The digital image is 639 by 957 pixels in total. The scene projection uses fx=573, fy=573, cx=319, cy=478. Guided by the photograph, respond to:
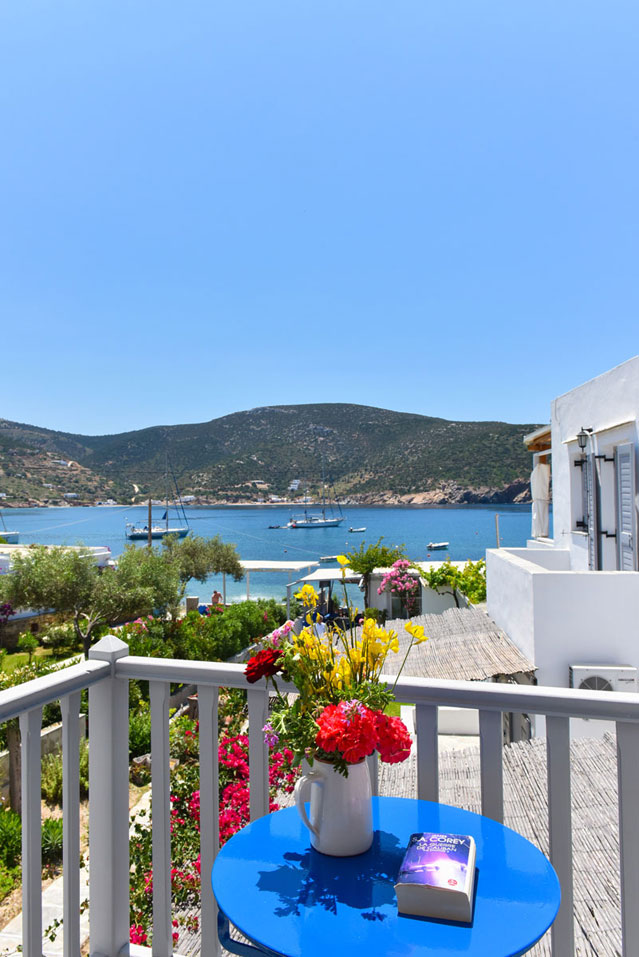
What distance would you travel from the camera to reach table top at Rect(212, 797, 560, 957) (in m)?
0.95

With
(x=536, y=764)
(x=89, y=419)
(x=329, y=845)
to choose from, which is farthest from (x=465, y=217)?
(x=89, y=419)

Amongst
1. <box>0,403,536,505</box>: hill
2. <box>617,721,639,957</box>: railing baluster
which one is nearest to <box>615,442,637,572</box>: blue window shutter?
<box>617,721,639,957</box>: railing baluster

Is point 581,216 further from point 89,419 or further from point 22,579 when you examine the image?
point 89,419

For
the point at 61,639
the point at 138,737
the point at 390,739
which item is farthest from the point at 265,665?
the point at 61,639

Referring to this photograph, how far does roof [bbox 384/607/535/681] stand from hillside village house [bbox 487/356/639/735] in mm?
183

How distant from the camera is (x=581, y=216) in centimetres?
1451

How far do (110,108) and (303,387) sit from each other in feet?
257

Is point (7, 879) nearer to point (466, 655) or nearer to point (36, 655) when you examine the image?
point (466, 655)

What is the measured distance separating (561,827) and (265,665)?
80cm

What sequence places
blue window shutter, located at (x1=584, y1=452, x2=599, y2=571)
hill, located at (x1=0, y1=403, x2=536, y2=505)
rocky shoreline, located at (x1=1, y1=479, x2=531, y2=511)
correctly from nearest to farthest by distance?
blue window shutter, located at (x1=584, y1=452, x2=599, y2=571), rocky shoreline, located at (x1=1, y1=479, x2=531, y2=511), hill, located at (x1=0, y1=403, x2=536, y2=505)

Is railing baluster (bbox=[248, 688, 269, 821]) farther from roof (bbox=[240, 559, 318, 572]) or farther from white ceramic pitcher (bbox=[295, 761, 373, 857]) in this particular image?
roof (bbox=[240, 559, 318, 572])

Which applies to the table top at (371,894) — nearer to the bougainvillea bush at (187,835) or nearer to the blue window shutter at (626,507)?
the bougainvillea bush at (187,835)

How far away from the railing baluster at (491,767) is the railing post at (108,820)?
3.24ft

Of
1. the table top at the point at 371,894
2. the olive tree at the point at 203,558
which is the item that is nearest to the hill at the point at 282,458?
the olive tree at the point at 203,558
